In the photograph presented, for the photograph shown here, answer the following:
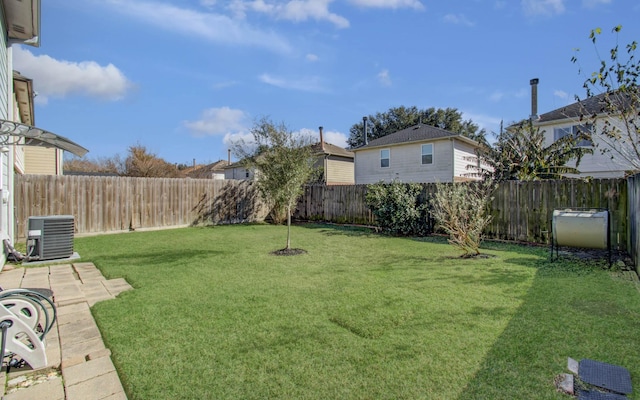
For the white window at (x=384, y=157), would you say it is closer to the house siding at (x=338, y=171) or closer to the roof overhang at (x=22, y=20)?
the house siding at (x=338, y=171)

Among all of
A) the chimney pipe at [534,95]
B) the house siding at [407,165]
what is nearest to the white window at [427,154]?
the house siding at [407,165]

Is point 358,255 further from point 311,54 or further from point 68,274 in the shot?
point 311,54

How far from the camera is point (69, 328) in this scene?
3.33 m

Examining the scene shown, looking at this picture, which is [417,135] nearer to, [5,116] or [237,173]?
[5,116]

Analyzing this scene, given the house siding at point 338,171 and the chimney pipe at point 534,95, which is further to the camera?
the house siding at point 338,171

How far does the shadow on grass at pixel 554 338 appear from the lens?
2.34m

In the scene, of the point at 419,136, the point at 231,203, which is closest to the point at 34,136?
the point at 231,203

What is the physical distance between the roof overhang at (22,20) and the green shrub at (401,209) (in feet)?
32.2

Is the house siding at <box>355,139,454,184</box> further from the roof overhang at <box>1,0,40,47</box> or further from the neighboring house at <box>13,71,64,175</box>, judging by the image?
the neighboring house at <box>13,71,64,175</box>

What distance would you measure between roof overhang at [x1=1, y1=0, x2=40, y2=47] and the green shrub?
982cm

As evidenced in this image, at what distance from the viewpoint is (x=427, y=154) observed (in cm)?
1958

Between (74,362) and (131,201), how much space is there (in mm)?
10418

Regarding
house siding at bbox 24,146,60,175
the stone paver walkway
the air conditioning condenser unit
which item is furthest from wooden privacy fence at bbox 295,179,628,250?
house siding at bbox 24,146,60,175

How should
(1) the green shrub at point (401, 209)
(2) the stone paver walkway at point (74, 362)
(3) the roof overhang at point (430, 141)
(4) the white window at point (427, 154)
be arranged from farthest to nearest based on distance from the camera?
1. (4) the white window at point (427, 154)
2. (3) the roof overhang at point (430, 141)
3. (1) the green shrub at point (401, 209)
4. (2) the stone paver walkway at point (74, 362)
